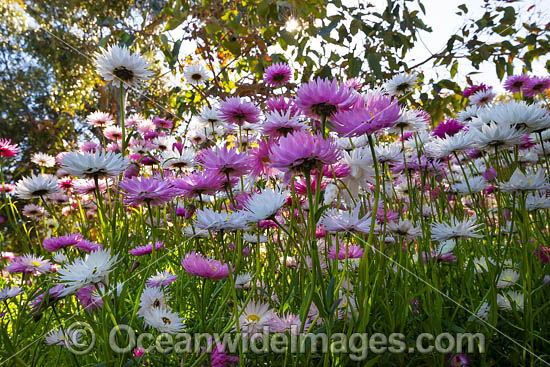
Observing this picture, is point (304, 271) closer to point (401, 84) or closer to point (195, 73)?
point (401, 84)

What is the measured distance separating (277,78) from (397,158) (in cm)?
53

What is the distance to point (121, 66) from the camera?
876mm

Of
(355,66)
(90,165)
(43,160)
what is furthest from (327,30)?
(43,160)

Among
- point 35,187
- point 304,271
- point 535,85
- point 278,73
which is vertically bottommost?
point 304,271

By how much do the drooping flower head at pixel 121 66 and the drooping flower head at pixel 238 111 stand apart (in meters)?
0.19

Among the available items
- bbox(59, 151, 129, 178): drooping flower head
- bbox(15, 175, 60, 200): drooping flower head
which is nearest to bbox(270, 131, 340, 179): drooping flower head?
bbox(59, 151, 129, 178): drooping flower head

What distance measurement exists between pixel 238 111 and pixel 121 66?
0.28m

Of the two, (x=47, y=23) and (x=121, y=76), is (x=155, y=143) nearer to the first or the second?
(x=121, y=76)

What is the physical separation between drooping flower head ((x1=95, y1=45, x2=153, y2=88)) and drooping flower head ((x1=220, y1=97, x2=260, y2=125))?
0.61ft

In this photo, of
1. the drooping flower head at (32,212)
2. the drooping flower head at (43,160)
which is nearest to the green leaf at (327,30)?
the drooping flower head at (43,160)

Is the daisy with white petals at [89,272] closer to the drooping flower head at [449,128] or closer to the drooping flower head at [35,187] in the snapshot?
the drooping flower head at [35,187]

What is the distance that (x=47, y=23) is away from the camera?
7.23 metres

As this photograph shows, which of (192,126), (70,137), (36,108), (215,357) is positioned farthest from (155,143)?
(36,108)

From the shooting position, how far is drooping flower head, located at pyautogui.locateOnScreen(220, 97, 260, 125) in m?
0.93
